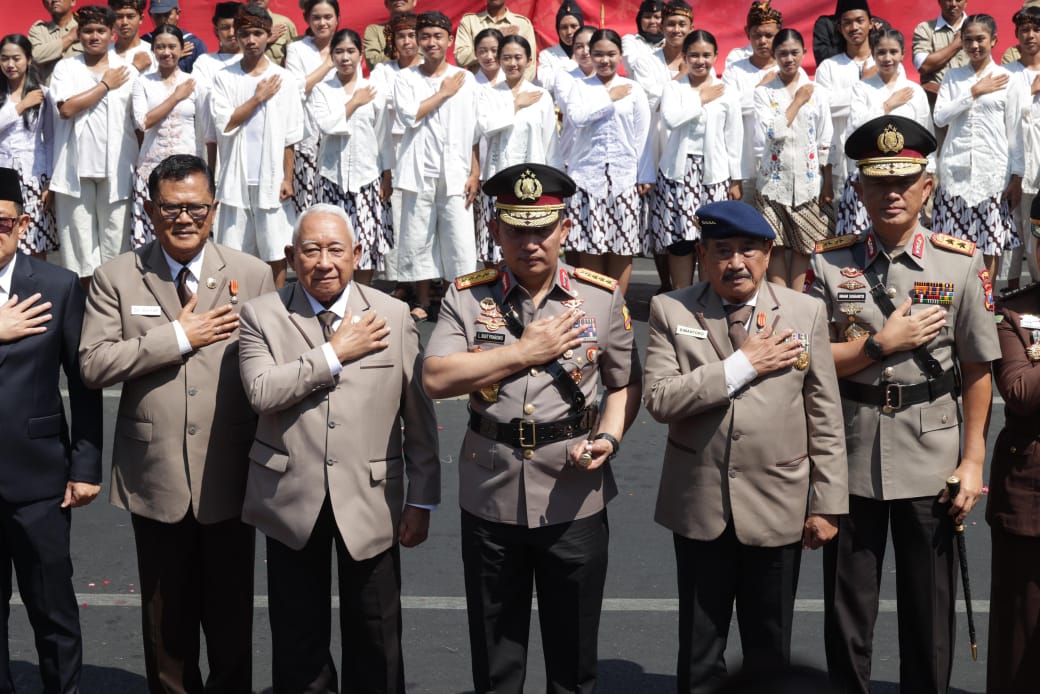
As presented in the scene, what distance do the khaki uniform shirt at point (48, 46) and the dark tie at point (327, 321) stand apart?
340 inches

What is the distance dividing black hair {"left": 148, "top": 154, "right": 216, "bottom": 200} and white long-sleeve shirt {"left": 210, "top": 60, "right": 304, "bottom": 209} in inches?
239

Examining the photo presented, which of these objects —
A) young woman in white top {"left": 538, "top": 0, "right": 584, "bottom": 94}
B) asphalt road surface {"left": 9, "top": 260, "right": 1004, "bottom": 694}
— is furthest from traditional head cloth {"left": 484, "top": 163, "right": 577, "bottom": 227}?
young woman in white top {"left": 538, "top": 0, "right": 584, "bottom": 94}

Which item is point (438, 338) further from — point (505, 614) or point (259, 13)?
point (259, 13)

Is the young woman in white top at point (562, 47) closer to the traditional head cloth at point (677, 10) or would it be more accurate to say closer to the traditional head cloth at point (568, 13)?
the traditional head cloth at point (568, 13)

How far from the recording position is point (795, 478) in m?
4.33

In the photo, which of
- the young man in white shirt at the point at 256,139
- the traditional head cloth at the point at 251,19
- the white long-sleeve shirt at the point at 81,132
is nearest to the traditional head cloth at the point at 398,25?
the young man in white shirt at the point at 256,139

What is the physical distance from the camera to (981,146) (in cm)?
1080

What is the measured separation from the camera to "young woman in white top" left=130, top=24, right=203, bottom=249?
10672 mm

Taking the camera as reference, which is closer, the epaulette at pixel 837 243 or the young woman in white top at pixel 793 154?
the epaulette at pixel 837 243

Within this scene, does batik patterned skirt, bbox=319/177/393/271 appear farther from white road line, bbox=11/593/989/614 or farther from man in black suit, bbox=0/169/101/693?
man in black suit, bbox=0/169/101/693

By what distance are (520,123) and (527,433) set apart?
22.2 ft

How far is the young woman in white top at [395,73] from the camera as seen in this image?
1078cm

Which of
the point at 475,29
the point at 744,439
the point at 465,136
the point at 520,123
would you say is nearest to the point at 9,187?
the point at 744,439

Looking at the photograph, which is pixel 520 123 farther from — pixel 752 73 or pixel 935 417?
pixel 935 417
